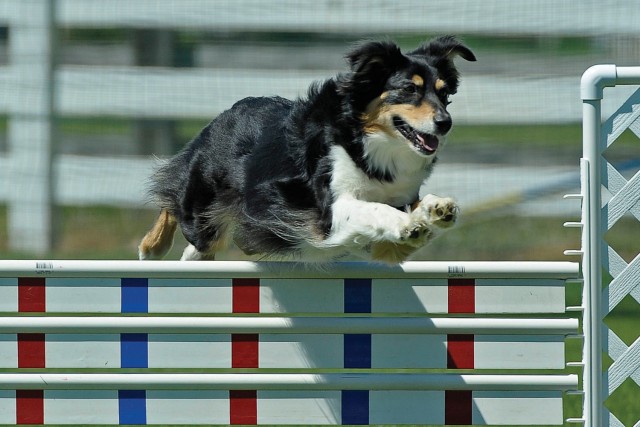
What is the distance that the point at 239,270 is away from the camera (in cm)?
305

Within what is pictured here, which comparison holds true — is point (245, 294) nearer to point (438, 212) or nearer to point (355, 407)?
point (355, 407)

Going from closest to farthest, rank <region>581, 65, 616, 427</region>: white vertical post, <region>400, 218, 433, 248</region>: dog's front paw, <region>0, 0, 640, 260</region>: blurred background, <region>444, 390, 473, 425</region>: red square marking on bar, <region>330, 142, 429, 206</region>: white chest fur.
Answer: <region>581, 65, 616, 427</region>: white vertical post
<region>444, 390, 473, 425</region>: red square marking on bar
<region>400, 218, 433, 248</region>: dog's front paw
<region>330, 142, 429, 206</region>: white chest fur
<region>0, 0, 640, 260</region>: blurred background

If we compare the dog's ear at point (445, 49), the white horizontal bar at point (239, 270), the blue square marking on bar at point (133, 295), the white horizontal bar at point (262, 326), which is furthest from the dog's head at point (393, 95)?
the blue square marking on bar at point (133, 295)

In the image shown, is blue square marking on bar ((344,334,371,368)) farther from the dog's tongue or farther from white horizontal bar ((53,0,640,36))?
white horizontal bar ((53,0,640,36))

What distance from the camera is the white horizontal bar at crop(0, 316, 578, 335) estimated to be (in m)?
3.00

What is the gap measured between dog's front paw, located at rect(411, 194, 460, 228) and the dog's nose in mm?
311

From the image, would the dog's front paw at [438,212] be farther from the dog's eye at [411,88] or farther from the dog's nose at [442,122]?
the dog's eye at [411,88]

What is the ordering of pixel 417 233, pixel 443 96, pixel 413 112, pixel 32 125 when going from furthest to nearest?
pixel 32 125, pixel 443 96, pixel 413 112, pixel 417 233

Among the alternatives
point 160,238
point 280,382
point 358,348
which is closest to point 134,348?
point 280,382

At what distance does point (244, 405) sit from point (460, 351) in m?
0.63

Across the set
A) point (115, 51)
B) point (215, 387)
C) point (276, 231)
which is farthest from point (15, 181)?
point (215, 387)

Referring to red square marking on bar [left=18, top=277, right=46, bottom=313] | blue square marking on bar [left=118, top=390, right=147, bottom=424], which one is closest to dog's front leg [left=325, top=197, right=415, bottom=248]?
blue square marking on bar [left=118, top=390, right=147, bottom=424]

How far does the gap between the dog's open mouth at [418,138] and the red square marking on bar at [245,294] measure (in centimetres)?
75

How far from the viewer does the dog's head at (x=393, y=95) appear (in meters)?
3.44
